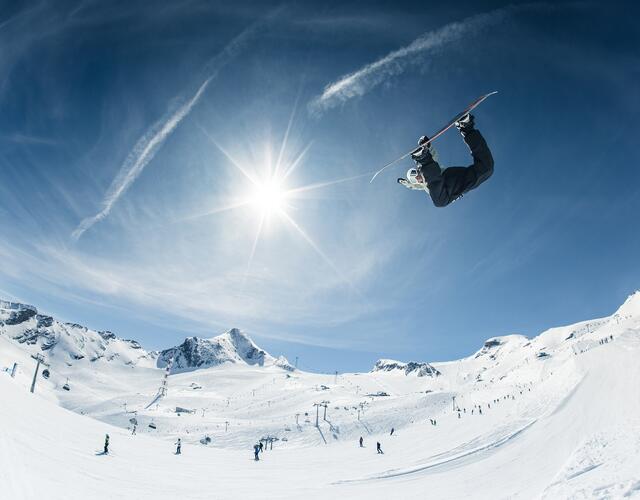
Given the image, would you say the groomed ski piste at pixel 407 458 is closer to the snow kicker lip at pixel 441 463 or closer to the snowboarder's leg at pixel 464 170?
the snow kicker lip at pixel 441 463

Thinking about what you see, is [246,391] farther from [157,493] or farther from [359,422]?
[157,493]

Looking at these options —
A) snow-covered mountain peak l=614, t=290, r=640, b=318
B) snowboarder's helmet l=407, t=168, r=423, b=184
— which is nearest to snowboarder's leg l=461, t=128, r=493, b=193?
snowboarder's helmet l=407, t=168, r=423, b=184

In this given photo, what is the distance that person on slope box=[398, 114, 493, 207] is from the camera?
21.9 feet

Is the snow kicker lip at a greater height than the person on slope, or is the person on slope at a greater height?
the person on slope

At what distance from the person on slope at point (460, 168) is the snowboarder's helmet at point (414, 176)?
42 cm

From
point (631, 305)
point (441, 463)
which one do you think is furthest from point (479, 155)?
point (631, 305)

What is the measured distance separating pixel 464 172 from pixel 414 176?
969mm

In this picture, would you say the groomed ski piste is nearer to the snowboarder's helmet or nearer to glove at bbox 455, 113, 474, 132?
the snowboarder's helmet

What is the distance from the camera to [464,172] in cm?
677

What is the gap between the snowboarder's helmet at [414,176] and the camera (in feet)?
24.0

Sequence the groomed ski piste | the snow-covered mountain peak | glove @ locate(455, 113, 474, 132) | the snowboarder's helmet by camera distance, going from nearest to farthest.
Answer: glove @ locate(455, 113, 474, 132)
the snowboarder's helmet
the groomed ski piste
the snow-covered mountain peak

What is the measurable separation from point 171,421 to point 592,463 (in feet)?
323

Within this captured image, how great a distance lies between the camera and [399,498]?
1803cm

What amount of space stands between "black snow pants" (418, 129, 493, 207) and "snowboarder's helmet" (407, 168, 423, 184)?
0.47 metres
